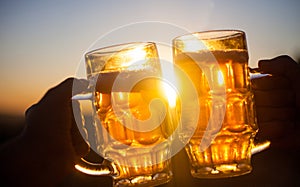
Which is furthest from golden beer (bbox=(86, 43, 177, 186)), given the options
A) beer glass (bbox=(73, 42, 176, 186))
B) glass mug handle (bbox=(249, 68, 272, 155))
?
glass mug handle (bbox=(249, 68, 272, 155))

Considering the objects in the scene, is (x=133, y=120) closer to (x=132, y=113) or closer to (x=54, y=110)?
A: (x=132, y=113)

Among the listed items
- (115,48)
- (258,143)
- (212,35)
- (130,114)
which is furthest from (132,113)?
(258,143)

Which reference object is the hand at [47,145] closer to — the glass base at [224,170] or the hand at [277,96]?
the glass base at [224,170]

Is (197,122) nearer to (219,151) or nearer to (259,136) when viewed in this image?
A: (219,151)

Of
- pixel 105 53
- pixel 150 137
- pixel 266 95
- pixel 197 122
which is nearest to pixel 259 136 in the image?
pixel 266 95

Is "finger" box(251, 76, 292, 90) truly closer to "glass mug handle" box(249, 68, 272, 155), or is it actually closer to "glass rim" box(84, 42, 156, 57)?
"glass mug handle" box(249, 68, 272, 155)

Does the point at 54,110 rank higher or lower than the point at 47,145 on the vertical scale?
higher
